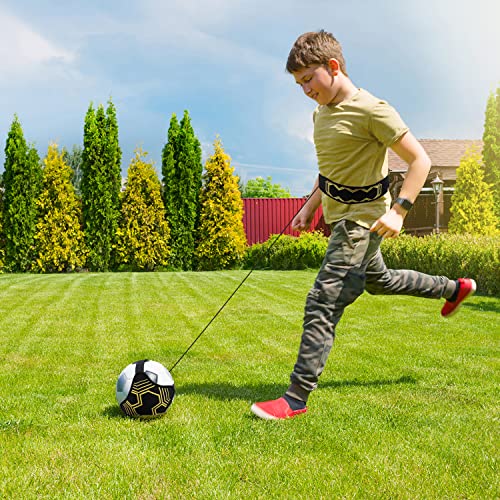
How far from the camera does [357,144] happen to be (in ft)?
10.7

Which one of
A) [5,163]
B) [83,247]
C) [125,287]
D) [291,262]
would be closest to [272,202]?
[291,262]

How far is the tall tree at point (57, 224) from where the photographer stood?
696 inches

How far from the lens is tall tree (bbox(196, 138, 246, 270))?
61.2 feet

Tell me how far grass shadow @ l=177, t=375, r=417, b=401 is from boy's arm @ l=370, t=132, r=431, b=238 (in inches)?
50.7

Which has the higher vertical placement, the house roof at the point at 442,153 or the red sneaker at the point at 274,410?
the house roof at the point at 442,153

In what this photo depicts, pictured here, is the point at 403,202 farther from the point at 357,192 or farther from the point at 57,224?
the point at 57,224

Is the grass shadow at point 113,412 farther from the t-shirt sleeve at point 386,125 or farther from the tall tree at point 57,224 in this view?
the tall tree at point 57,224

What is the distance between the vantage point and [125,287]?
11523 millimetres

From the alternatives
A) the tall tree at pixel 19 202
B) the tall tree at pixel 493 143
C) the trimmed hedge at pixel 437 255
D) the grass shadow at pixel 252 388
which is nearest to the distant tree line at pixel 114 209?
the tall tree at pixel 19 202

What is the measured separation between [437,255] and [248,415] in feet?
31.9

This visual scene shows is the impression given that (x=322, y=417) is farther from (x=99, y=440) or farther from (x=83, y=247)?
(x=83, y=247)

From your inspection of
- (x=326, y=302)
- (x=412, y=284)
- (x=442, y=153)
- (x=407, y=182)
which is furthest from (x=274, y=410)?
(x=442, y=153)

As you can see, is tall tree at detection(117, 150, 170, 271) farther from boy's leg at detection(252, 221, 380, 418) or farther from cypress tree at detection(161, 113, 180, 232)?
boy's leg at detection(252, 221, 380, 418)

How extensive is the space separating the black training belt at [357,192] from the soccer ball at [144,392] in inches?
53.3
